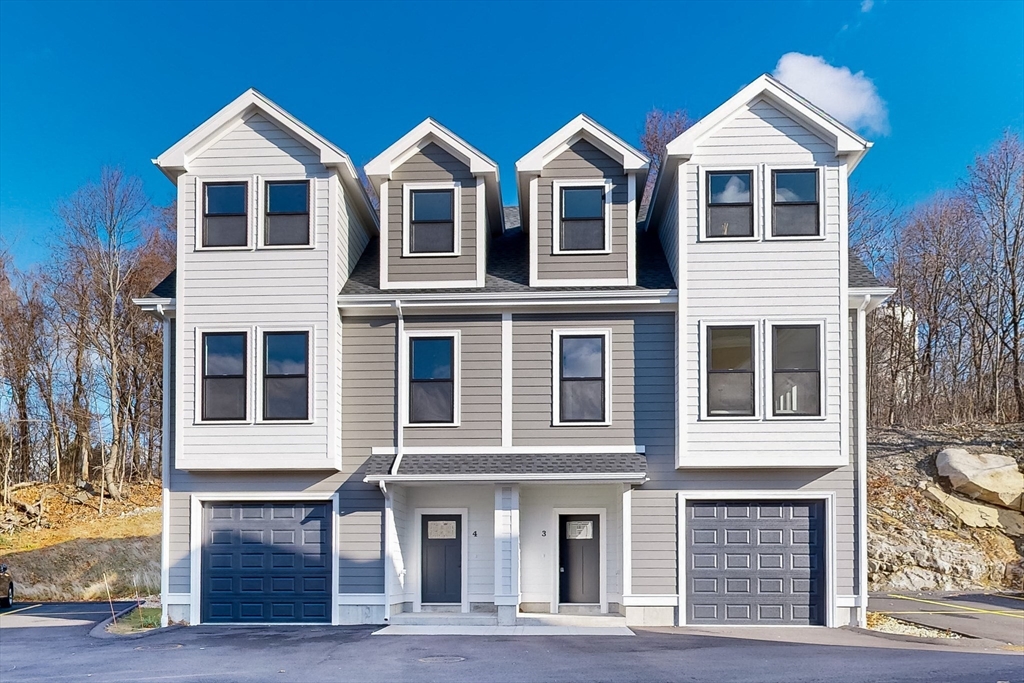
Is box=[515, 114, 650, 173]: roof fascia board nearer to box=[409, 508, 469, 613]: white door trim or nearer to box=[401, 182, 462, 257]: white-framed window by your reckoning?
box=[401, 182, 462, 257]: white-framed window

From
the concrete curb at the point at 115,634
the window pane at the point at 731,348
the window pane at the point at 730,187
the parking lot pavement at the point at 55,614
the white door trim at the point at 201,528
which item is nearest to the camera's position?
the concrete curb at the point at 115,634

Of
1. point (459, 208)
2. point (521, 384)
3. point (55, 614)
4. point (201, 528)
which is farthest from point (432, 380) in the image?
point (55, 614)

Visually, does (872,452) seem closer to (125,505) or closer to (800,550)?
(800,550)

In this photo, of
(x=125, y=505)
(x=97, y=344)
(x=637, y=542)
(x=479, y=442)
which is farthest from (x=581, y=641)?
(x=97, y=344)

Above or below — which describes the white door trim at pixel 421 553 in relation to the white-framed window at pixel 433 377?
below

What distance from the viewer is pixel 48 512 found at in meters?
24.4

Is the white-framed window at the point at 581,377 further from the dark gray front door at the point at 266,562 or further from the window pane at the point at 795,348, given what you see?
the dark gray front door at the point at 266,562

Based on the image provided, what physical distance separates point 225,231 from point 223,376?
250cm

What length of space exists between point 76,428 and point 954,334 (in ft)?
93.5

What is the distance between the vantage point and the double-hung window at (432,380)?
588 inches

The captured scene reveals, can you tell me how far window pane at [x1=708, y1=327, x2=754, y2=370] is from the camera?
46.6ft

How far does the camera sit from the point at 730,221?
1446 centimetres

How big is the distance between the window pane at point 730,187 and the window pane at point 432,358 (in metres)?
5.18

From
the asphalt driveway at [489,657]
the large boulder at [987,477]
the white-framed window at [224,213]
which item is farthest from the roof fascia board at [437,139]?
the large boulder at [987,477]
